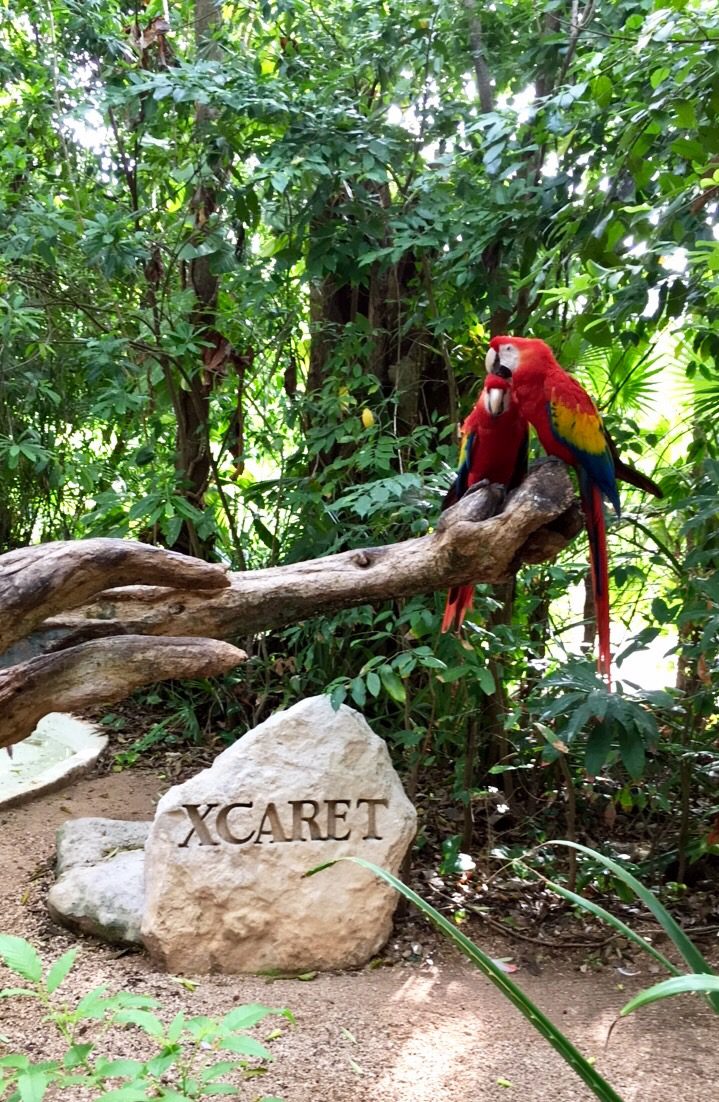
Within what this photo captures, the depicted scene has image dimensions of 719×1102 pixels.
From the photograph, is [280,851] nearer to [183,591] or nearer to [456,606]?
[456,606]

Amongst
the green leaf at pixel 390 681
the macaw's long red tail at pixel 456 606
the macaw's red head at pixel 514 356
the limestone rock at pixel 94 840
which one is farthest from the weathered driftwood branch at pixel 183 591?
the limestone rock at pixel 94 840

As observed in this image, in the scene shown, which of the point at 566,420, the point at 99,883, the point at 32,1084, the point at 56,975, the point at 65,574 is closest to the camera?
the point at 32,1084

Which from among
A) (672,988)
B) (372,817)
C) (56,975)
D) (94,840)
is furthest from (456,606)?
(672,988)

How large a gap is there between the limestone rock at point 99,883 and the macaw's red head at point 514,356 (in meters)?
1.62

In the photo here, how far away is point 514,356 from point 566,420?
0.17 metres

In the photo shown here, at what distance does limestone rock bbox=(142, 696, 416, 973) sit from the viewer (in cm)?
230

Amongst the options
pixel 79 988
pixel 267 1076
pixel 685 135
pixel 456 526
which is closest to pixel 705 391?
pixel 685 135

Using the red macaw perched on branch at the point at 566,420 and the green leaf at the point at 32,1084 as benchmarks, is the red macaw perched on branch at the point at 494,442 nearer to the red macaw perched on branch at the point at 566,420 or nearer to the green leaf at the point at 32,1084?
the red macaw perched on branch at the point at 566,420

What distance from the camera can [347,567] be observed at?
5.34 ft

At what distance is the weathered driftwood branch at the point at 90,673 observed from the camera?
1463mm

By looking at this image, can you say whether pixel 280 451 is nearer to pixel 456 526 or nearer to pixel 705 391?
pixel 705 391

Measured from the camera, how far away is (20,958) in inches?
48.1

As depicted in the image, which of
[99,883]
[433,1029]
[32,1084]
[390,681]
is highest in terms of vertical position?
[390,681]

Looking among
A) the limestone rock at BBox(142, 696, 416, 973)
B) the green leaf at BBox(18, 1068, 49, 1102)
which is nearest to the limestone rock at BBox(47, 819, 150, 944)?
the limestone rock at BBox(142, 696, 416, 973)
